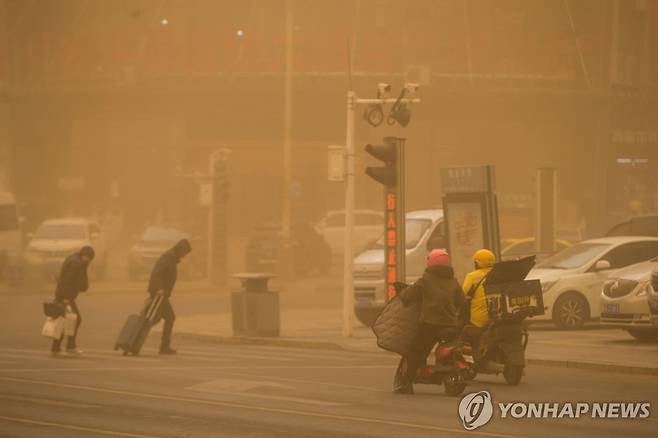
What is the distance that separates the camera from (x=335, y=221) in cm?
5278

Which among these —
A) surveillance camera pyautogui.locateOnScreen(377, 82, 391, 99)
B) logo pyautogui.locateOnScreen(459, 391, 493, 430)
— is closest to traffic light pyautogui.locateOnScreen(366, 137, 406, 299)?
surveillance camera pyautogui.locateOnScreen(377, 82, 391, 99)

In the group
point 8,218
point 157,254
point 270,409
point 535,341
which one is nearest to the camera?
point 270,409

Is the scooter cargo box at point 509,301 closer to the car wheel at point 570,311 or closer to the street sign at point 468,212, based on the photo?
the street sign at point 468,212

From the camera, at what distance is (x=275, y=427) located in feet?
40.3

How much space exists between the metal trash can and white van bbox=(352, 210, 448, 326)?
2.40 metres

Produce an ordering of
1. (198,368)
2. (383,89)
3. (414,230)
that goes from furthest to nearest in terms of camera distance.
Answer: (414,230)
(383,89)
(198,368)

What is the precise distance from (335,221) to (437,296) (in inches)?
1490

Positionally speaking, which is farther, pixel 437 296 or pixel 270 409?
pixel 437 296

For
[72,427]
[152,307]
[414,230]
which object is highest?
[414,230]

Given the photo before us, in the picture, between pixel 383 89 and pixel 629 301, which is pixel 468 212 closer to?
pixel 383 89

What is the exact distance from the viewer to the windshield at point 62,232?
44125mm

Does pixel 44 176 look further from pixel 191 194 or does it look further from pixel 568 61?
pixel 568 61

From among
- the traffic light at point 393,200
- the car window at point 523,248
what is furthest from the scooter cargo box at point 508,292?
the car window at point 523,248

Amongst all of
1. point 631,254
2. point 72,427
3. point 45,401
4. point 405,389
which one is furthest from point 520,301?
point 631,254
